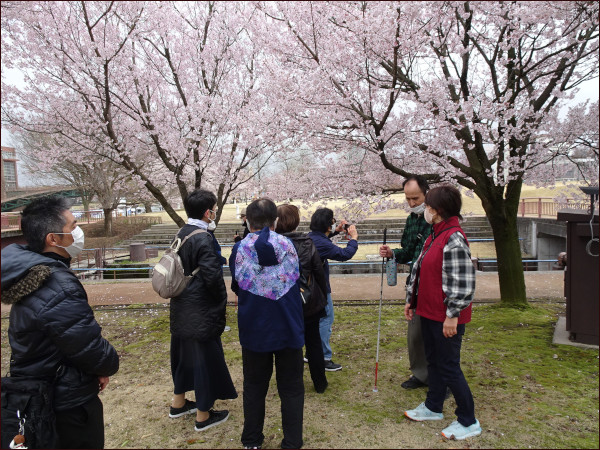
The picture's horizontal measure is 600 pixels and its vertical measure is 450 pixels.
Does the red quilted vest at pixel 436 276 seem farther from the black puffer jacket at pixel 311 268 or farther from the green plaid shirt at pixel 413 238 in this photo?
the black puffer jacket at pixel 311 268

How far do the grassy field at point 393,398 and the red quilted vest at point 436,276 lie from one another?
871mm

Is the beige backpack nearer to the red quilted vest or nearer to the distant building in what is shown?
the red quilted vest

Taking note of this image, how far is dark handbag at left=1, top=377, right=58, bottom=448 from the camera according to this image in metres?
1.79

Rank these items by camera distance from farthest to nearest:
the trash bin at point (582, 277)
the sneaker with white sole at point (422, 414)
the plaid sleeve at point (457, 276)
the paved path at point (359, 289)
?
the paved path at point (359, 289) → the trash bin at point (582, 277) → the sneaker with white sole at point (422, 414) → the plaid sleeve at point (457, 276)

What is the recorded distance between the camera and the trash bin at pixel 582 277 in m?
3.92

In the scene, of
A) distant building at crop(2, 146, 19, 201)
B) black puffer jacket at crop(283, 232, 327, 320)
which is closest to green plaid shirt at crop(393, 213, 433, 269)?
black puffer jacket at crop(283, 232, 327, 320)

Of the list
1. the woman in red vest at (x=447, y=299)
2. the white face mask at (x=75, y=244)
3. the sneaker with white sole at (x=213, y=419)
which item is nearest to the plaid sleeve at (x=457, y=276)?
the woman in red vest at (x=447, y=299)

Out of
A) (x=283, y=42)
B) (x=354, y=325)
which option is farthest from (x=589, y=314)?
(x=283, y=42)

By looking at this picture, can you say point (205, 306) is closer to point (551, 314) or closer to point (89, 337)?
point (89, 337)

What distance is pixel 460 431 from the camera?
2703 millimetres

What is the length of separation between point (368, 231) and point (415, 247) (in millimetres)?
15525

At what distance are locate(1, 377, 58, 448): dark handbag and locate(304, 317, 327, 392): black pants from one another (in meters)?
1.93

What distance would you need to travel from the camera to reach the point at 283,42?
6293 millimetres

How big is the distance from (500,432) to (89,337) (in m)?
2.74
